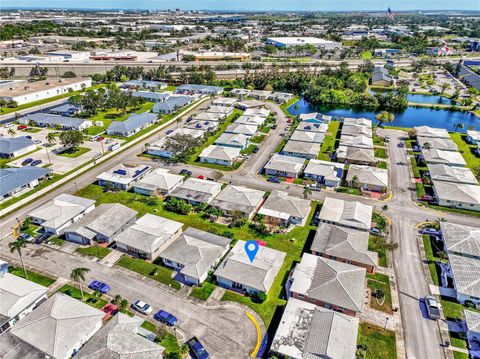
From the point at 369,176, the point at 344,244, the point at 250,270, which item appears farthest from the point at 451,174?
the point at 250,270

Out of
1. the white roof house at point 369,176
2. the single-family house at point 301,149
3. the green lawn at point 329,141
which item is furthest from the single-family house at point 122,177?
the white roof house at point 369,176

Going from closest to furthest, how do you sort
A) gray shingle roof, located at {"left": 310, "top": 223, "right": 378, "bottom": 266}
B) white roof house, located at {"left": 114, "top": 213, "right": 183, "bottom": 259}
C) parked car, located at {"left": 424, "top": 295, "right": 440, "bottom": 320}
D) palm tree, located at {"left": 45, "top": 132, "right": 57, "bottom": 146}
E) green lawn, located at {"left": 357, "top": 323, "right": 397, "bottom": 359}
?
green lawn, located at {"left": 357, "top": 323, "right": 397, "bottom": 359}
parked car, located at {"left": 424, "top": 295, "right": 440, "bottom": 320}
gray shingle roof, located at {"left": 310, "top": 223, "right": 378, "bottom": 266}
white roof house, located at {"left": 114, "top": 213, "right": 183, "bottom": 259}
palm tree, located at {"left": 45, "top": 132, "right": 57, "bottom": 146}

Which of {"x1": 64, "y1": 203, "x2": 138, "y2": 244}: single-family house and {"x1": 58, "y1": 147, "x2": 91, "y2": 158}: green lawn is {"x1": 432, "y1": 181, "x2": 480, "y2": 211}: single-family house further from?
{"x1": 58, "y1": 147, "x2": 91, "y2": 158}: green lawn

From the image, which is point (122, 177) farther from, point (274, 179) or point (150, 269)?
point (274, 179)

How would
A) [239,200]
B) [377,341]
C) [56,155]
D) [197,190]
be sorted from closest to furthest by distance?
[377,341], [239,200], [197,190], [56,155]

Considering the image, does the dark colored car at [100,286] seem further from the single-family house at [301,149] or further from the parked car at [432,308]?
the single-family house at [301,149]

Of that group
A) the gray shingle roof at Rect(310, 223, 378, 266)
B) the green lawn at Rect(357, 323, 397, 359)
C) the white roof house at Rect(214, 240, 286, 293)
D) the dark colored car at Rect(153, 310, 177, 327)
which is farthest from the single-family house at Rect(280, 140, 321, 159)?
the dark colored car at Rect(153, 310, 177, 327)
